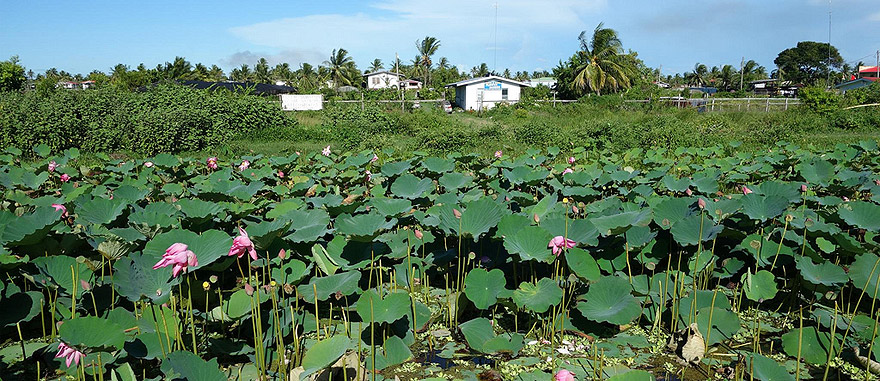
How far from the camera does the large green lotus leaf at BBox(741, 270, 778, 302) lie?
2.83 metres

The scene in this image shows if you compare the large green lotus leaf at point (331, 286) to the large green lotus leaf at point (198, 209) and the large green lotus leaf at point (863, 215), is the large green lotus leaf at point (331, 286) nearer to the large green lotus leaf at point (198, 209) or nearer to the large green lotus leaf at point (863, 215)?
the large green lotus leaf at point (198, 209)

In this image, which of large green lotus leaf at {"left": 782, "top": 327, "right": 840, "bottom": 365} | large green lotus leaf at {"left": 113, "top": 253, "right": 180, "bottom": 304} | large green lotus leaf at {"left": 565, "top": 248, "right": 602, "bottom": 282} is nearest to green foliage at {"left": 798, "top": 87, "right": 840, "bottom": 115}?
large green lotus leaf at {"left": 782, "top": 327, "right": 840, "bottom": 365}

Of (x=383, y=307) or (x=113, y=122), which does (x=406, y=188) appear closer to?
(x=383, y=307)

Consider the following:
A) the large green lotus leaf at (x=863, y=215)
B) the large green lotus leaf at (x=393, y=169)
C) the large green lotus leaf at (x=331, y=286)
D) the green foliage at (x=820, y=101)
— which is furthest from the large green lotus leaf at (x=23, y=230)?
the green foliage at (x=820, y=101)

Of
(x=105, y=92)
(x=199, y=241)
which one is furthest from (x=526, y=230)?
(x=105, y=92)

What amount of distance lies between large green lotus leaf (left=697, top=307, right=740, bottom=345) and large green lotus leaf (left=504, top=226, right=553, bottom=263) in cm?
72

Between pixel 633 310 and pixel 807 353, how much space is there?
717 mm

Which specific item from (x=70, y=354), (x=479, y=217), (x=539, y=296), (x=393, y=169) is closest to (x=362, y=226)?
(x=479, y=217)

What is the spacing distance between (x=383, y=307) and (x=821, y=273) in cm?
209

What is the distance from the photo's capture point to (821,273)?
108 inches

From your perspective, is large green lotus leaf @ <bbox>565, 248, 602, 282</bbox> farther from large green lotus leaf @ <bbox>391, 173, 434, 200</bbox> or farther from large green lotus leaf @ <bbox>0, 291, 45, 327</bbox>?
large green lotus leaf @ <bbox>0, 291, 45, 327</bbox>

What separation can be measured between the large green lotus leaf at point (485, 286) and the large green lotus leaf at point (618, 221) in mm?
600

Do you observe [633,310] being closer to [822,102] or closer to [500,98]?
[822,102]

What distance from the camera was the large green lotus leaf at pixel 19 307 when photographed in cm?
245
